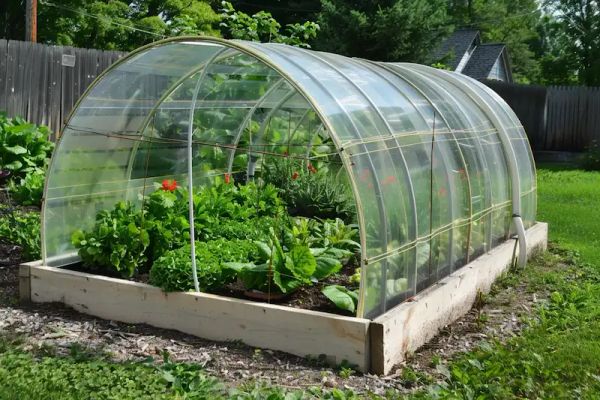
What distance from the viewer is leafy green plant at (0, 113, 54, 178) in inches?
394

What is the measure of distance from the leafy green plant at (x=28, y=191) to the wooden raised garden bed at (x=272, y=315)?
134 inches

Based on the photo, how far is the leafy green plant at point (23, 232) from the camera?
6.82 meters

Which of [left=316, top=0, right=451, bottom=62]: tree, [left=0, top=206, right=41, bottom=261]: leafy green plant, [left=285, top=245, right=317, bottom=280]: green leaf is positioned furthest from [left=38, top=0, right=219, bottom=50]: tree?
[left=285, top=245, right=317, bottom=280]: green leaf

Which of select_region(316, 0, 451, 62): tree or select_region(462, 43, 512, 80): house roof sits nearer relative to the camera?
select_region(316, 0, 451, 62): tree

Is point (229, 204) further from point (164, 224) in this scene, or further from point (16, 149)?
point (16, 149)

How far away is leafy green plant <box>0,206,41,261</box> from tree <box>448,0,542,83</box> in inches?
1728

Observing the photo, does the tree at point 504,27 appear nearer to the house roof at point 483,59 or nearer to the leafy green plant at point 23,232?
the house roof at point 483,59

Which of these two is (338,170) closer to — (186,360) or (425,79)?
(425,79)

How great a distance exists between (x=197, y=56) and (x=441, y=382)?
3497mm

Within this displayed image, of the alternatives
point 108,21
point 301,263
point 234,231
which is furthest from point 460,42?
point 301,263

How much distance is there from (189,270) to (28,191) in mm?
4705

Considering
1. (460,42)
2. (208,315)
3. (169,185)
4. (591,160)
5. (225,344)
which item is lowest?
(225,344)

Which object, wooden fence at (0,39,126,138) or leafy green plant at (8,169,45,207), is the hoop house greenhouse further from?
wooden fence at (0,39,126,138)

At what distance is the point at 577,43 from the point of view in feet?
120
